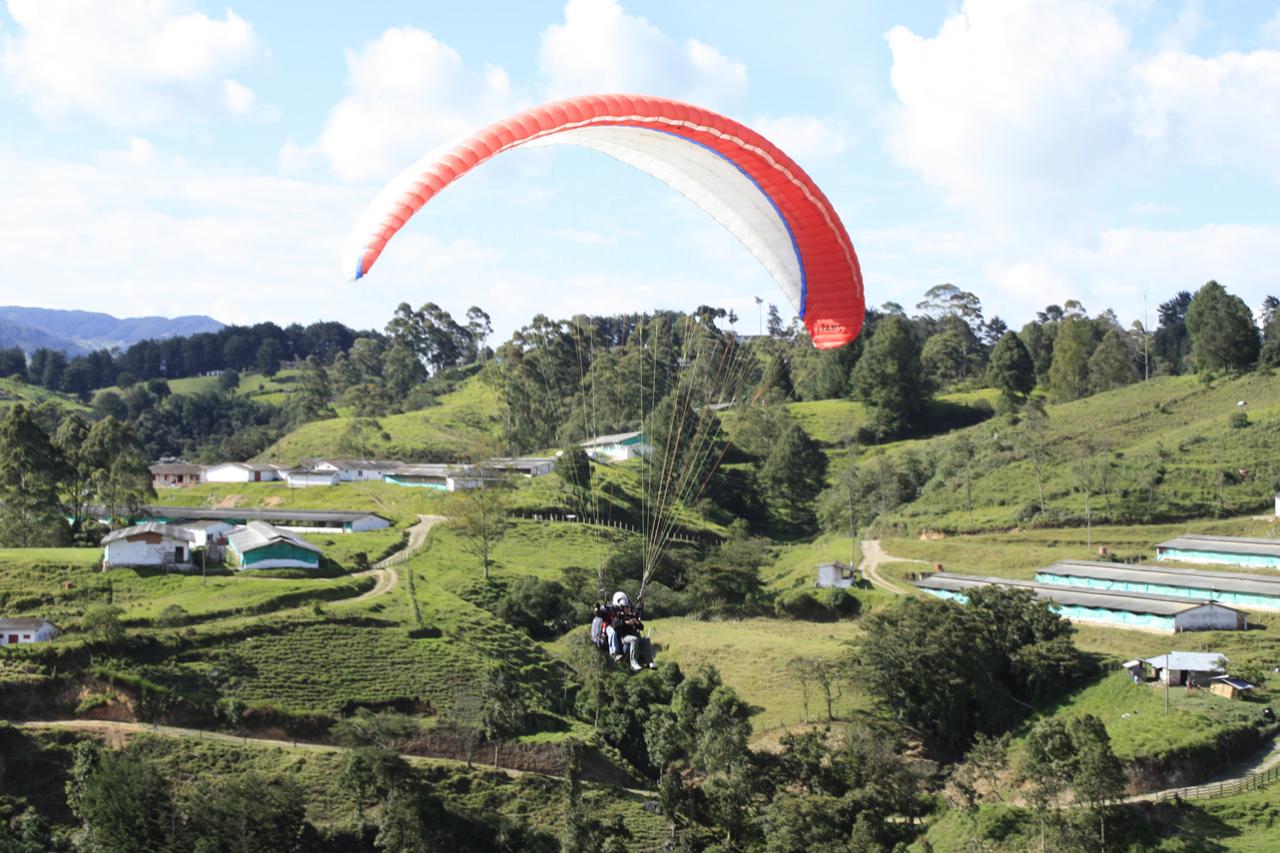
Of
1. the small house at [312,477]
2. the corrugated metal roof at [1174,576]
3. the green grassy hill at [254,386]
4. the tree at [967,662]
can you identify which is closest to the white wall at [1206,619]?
the corrugated metal roof at [1174,576]

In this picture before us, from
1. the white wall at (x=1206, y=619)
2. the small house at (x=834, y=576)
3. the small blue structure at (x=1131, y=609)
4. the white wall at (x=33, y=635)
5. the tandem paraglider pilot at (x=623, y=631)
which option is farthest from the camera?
the small house at (x=834, y=576)

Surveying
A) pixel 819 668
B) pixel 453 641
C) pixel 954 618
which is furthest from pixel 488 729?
pixel 954 618

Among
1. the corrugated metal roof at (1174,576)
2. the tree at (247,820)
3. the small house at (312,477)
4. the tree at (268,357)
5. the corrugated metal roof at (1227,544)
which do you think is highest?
the tree at (268,357)

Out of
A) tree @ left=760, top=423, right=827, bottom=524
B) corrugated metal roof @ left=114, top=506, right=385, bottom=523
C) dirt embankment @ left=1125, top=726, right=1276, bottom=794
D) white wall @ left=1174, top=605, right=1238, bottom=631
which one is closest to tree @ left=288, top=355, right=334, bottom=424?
corrugated metal roof @ left=114, top=506, right=385, bottom=523

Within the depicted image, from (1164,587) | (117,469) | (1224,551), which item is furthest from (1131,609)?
(117,469)

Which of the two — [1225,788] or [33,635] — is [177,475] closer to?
[33,635]

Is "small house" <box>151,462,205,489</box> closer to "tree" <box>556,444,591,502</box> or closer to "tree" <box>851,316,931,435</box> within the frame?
"tree" <box>556,444,591,502</box>

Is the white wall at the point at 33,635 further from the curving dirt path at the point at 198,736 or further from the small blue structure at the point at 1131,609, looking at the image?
the small blue structure at the point at 1131,609
